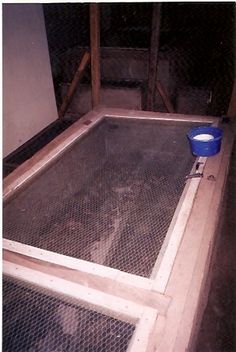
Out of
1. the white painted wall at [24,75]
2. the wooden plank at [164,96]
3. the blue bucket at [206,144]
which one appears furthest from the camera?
the wooden plank at [164,96]

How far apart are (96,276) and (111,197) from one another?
44.4 inches

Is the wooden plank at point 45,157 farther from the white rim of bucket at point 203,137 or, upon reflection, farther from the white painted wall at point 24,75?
the white painted wall at point 24,75

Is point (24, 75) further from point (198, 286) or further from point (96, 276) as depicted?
point (198, 286)

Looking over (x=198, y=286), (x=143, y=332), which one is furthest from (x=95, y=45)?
(x=143, y=332)

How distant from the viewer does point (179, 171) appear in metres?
2.43

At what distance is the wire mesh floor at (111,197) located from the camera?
1.76m

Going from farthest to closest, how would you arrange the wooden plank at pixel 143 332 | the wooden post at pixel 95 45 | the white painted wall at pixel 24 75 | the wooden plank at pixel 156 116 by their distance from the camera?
the white painted wall at pixel 24 75, the wooden post at pixel 95 45, the wooden plank at pixel 156 116, the wooden plank at pixel 143 332

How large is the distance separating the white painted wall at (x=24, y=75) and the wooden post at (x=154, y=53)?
1799mm

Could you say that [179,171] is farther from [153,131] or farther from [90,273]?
[90,273]

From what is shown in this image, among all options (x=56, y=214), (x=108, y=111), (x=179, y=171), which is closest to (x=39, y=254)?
(x=56, y=214)

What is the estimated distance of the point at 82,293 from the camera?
1.20 m

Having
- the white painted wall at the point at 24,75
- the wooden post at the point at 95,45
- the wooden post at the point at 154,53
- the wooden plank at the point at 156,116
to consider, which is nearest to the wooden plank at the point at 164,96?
the wooden post at the point at 154,53

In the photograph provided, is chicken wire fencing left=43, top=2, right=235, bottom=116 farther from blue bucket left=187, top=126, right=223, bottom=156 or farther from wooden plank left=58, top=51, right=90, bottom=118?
blue bucket left=187, top=126, right=223, bottom=156

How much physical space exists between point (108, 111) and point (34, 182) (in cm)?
132
